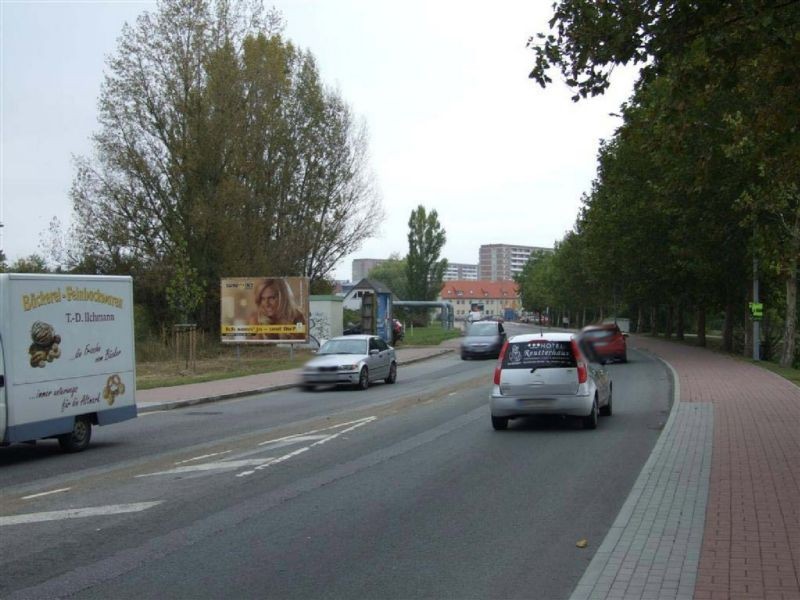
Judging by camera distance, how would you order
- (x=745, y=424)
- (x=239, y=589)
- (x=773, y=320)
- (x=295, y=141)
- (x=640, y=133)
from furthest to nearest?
(x=773, y=320)
(x=295, y=141)
(x=745, y=424)
(x=640, y=133)
(x=239, y=589)

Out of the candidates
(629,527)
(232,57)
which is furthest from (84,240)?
(629,527)

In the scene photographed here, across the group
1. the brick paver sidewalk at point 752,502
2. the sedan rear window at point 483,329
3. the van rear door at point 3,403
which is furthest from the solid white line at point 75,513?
the sedan rear window at point 483,329

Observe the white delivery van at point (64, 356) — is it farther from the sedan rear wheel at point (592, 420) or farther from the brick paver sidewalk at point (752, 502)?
the brick paver sidewalk at point (752, 502)

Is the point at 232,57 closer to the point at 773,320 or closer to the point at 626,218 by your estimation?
the point at 626,218

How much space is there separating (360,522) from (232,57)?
3687cm

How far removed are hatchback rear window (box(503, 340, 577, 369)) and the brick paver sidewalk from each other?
2.61m

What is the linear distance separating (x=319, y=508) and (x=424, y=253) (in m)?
88.4

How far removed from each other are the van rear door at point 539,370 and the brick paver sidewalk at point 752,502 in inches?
96.5

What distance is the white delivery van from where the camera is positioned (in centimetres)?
1106

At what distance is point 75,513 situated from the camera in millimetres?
8039

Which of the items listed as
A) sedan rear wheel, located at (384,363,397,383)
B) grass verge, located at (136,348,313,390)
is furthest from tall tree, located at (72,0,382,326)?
sedan rear wheel, located at (384,363,397,383)

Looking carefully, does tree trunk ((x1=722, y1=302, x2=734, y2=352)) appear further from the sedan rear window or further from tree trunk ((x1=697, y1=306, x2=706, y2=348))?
the sedan rear window

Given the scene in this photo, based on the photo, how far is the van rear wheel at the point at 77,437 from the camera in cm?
1236

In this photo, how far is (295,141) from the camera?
47344 mm
